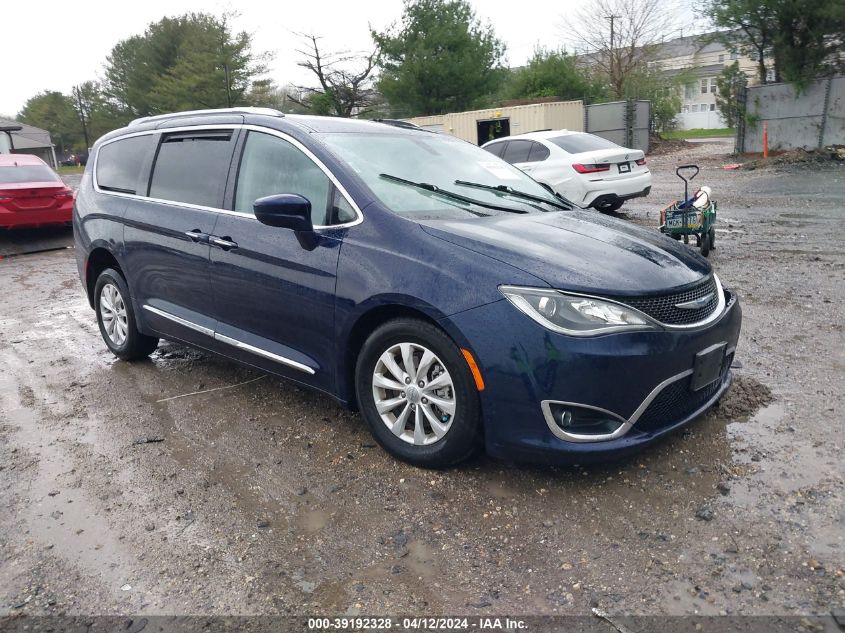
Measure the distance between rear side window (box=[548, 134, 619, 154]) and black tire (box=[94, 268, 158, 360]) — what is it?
840cm

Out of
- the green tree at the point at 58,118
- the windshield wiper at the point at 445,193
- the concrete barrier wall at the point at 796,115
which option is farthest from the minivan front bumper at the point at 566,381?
the green tree at the point at 58,118

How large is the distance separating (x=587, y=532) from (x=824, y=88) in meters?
24.3

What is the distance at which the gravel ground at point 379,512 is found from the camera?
8.42ft

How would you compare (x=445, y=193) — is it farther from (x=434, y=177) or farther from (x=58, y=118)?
(x=58, y=118)

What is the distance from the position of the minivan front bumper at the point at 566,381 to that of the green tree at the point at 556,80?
3638 centimetres

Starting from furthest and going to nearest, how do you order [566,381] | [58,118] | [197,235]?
[58,118] < [197,235] < [566,381]

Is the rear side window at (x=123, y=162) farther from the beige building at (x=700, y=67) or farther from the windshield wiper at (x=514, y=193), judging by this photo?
the beige building at (x=700, y=67)

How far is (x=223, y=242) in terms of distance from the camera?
4.12m

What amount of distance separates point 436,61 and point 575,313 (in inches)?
1502

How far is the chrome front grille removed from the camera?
3.04 metres

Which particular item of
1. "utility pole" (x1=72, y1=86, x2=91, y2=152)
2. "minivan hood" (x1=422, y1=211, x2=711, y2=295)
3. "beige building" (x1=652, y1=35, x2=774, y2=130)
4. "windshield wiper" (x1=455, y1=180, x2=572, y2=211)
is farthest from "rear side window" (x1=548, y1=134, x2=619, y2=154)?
"utility pole" (x1=72, y1=86, x2=91, y2=152)

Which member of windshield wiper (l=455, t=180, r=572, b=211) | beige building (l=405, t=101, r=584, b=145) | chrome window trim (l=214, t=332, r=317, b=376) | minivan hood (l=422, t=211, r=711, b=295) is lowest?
chrome window trim (l=214, t=332, r=317, b=376)

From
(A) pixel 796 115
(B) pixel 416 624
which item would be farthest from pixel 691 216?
(A) pixel 796 115

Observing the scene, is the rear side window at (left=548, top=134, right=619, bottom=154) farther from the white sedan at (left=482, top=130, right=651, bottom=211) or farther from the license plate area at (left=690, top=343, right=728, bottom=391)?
the license plate area at (left=690, top=343, right=728, bottom=391)
